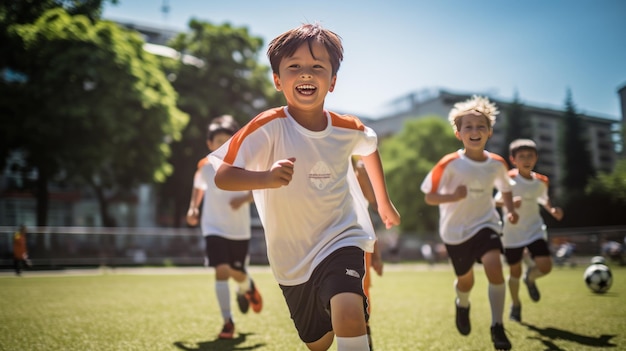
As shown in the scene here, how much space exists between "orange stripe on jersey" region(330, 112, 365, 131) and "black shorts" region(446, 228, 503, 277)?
2.75 metres

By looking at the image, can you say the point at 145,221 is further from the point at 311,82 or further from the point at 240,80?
the point at 311,82

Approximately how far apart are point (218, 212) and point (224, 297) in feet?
4.04

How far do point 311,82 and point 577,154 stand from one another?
5281cm

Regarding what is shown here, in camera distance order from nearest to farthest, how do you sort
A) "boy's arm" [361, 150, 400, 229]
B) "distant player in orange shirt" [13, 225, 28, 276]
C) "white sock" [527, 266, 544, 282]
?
"boy's arm" [361, 150, 400, 229]
"white sock" [527, 266, 544, 282]
"distant player in orange shirt" [13, 225, 28, 276]

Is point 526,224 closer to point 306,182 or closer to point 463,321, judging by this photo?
point 463,321

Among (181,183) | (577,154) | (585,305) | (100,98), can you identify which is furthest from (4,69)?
(577,154)

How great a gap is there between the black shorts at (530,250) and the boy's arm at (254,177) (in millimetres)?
5843

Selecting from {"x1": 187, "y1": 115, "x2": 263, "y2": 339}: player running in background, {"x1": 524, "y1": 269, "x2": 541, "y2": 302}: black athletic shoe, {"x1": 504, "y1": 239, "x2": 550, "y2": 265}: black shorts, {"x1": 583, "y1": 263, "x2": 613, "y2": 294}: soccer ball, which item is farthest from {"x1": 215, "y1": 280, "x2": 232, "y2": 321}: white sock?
{"x1": 583, "y1": 263, "x2": 613, "y2": 294}: soccer ball

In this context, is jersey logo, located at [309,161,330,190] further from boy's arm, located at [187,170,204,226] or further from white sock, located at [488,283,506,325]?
boy's arm, located at [187,170,204,226]

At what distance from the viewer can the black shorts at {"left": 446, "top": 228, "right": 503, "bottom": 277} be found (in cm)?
582

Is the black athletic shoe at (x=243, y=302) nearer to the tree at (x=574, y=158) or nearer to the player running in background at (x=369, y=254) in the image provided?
the player running in background at (x=369, y=254)

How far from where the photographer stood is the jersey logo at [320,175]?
3.46m

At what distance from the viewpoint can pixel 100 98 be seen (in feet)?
80.6

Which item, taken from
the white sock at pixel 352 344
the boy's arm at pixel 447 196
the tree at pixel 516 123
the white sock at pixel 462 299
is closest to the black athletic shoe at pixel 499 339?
the white sock at pixel 462 299
